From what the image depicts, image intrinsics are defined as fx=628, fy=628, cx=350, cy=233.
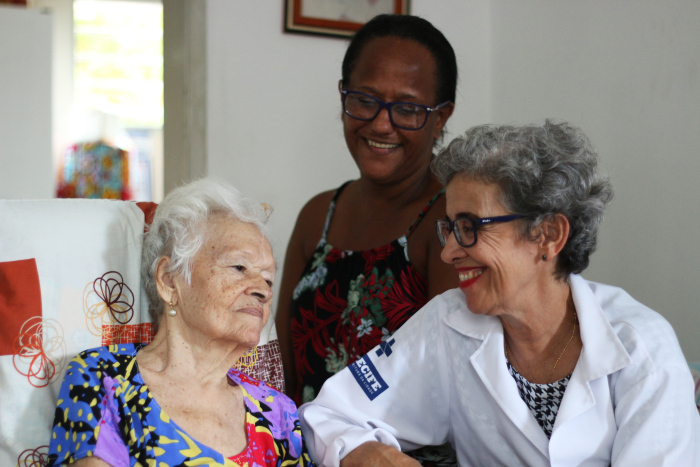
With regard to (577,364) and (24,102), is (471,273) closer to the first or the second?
(577,364)

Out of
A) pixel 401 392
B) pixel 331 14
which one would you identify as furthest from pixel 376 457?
pixel 331 14

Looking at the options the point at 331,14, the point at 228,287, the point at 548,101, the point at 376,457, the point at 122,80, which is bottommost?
the point at 376,457

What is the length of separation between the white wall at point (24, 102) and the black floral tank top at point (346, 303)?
2.38 metres

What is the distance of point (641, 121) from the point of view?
2.15 m

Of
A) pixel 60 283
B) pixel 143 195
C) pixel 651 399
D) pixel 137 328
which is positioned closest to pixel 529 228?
pixel 651 399

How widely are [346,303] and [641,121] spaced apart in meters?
1.21

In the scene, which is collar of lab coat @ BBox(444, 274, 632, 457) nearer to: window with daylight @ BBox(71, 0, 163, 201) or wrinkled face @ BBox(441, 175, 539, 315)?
wrinkled face @ BBox(441, 175, 539, 315)

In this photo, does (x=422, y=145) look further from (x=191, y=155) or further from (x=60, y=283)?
(x=191, y=155)

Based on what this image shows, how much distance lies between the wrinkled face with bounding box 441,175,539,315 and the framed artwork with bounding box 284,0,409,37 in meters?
1.63

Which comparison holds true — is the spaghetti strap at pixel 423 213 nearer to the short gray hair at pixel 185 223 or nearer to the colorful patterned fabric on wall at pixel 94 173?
the short gray hair at pixel 185 223

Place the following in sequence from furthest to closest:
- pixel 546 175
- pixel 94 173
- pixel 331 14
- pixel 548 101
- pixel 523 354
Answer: pixel 94 173
pixel 331 14
pixel 548 101
pixel 523 354
pixel 546 175

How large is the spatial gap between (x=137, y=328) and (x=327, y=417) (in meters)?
0.53

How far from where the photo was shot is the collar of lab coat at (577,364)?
4.33 feet

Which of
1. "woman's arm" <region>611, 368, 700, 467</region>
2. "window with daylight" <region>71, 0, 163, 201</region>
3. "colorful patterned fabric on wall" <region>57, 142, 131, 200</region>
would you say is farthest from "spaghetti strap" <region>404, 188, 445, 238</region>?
"window with daylight" <region>71, 0, 163, 201</region>
